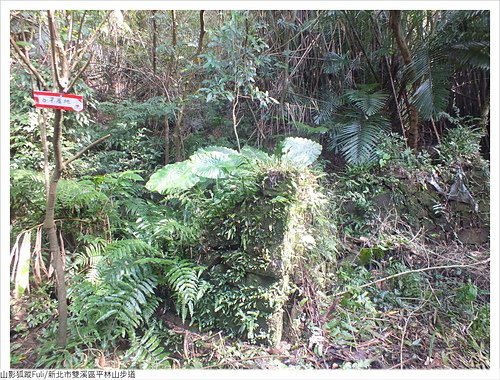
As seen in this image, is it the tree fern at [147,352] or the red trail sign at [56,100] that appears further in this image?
the tree fern at [147,352]

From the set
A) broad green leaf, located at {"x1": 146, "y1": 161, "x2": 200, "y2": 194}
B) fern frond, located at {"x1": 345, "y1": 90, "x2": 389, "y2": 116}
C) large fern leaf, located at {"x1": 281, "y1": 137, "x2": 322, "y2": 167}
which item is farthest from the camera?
fern frond, located at {"x1": 345, "y1": 90, "x2": 389, "y2": 116}

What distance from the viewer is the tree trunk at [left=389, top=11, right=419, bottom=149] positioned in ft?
10.2

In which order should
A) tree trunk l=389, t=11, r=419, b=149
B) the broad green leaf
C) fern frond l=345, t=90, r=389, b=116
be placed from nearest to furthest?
the broad green leaf → tree trunk l=389, t=11, r=419, b=149 → fern frond l=345, t=90, r=389, b=116

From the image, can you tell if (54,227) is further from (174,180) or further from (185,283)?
(174,180)

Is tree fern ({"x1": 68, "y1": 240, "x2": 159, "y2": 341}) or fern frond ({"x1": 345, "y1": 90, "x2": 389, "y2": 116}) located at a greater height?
fern frond ({"x1": 345, "y1": 90, "x2": 389, "y2": 116})

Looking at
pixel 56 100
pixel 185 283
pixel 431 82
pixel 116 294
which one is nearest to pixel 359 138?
pixel 431 82

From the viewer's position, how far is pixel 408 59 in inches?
135

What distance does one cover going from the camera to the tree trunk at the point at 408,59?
3.10m

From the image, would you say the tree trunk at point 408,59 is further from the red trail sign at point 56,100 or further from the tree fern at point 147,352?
the tree fern at point 147,352

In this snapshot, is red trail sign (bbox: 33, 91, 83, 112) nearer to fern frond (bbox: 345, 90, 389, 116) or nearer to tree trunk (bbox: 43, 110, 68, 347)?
tree trunk (bbox: 43, 110, 68, 347)

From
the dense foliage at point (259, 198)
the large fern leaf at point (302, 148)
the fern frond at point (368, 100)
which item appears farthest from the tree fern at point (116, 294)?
the fern frond at point (368, 100)

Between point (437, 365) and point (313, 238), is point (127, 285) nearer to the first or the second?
point (313, 238)

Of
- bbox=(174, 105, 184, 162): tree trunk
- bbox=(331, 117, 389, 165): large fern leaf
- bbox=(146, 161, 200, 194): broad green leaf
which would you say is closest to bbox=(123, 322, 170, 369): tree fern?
bbox=(146, 161, 200, 194): broad green leaf

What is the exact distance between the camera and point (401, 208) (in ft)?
10.6
